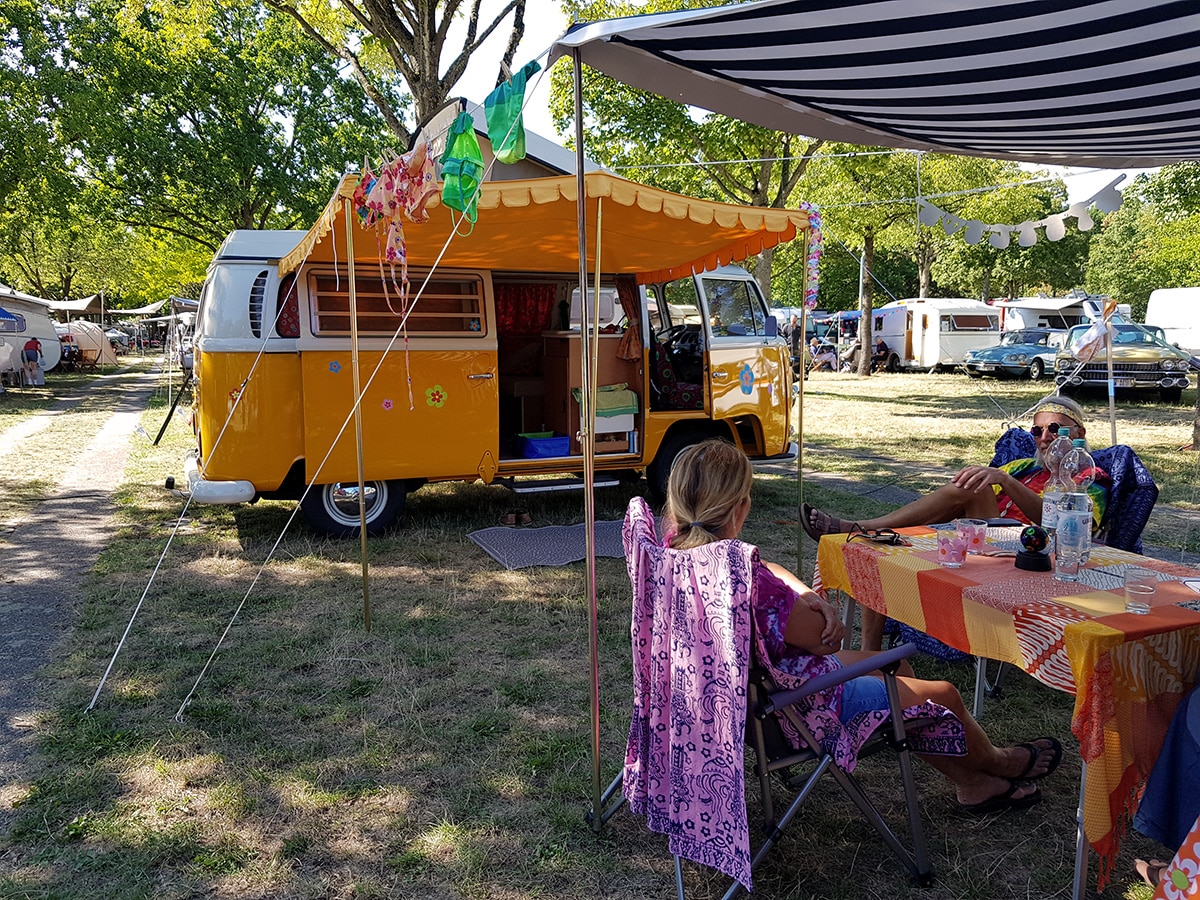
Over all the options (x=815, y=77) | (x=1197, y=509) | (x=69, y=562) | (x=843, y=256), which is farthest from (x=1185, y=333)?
(x=69, y=562)

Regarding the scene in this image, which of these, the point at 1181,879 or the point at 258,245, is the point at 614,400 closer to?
the point at 258,245

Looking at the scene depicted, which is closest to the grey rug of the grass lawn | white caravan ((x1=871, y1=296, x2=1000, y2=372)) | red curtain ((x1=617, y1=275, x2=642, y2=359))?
the grass lawn

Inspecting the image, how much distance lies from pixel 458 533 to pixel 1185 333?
2122 centimetres

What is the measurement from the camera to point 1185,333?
2111cm

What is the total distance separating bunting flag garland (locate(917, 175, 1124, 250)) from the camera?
19.8 ft

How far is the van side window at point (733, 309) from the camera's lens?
766cm

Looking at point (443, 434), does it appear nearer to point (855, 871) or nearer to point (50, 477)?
point (855, 871)

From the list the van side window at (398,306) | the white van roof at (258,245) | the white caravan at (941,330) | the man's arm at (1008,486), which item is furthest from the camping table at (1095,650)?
the white caravan at (941,330)

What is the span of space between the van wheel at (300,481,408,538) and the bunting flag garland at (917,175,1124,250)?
14.8ft

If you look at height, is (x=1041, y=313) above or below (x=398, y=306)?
above

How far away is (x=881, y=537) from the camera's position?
344cm

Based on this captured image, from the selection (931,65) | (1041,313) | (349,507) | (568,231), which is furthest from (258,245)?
(1041,313)

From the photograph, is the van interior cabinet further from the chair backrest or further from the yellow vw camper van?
the chair backrest

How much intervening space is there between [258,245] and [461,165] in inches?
158
